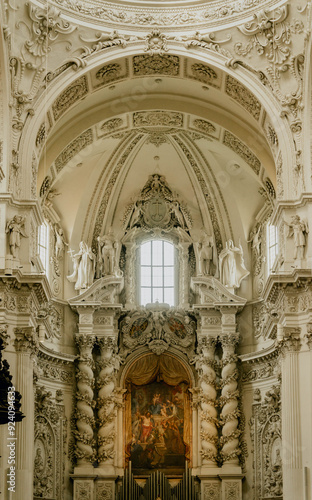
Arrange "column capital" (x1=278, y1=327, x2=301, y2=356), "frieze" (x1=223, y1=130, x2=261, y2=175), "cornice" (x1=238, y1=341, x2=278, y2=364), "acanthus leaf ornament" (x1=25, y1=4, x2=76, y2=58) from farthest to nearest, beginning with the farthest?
1. "cornice" (x1=238, y1=341, x2=278, y2=364)
2. "frieze" (x1=223, y1=130, x2=261, y2=175)
3. "acanthus leaf ornament" (x1=25, y1=4, x2=76, y2=58)
4. "column capital" (x1=278, y1=327, x2=301, y2=356)

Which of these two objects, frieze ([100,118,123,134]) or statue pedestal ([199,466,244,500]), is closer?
frieze ([100,118,123,134])

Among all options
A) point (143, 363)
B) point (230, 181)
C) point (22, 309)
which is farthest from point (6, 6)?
point (143, 363)

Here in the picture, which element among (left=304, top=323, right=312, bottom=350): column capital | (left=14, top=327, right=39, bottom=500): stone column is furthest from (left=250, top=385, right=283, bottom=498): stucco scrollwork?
(left=14, top=327, right=39, bottom=500): stone column

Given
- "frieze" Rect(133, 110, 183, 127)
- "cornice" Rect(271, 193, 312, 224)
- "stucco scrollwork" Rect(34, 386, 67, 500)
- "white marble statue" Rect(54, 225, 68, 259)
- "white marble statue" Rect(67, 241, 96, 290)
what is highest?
"frieze" Rect(133, 110, 183, 127)

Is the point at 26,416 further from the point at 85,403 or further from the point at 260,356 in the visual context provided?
the point at 260,356

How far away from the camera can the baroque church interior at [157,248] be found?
26484mm

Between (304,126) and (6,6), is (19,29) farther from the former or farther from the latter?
(304,126)

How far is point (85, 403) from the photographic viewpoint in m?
33.5

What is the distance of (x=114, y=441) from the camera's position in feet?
111

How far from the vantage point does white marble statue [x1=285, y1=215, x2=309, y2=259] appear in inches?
1042

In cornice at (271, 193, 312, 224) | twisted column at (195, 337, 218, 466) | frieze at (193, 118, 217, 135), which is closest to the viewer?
cornice at (271, 193, 312, 224)

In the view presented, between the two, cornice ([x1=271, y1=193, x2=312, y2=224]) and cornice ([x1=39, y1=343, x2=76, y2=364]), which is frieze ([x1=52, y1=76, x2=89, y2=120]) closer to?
cornice ([x1=271, y1=193, x2=312, y2=224])

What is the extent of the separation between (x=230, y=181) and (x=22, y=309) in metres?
11.4

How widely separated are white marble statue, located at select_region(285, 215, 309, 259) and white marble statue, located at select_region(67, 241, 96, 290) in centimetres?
1010
